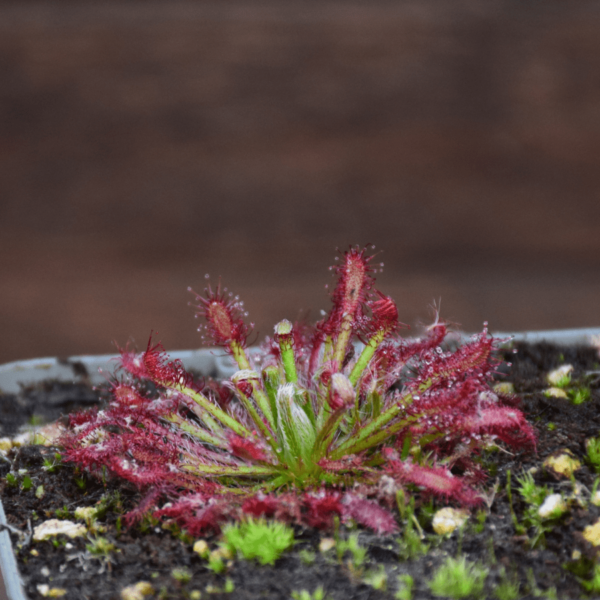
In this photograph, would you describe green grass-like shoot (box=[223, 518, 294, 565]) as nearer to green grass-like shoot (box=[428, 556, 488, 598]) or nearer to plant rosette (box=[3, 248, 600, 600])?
plant rosette (box=[3, 248, 600, 600])

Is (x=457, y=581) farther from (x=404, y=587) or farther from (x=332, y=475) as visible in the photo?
(x=332, y=475)

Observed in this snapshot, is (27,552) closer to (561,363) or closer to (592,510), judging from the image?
(592,510)

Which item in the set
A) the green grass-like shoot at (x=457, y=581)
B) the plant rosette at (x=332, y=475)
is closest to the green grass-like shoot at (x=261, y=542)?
the plant rosette at (x=332, y=475)

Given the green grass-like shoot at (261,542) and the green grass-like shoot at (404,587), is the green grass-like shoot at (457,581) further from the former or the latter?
the green grass-like shoot at (261,542)

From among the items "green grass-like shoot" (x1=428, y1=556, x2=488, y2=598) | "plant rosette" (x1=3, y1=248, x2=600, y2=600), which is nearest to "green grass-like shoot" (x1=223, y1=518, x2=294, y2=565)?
"plant rosette" (x1=3, y1=248, x2=600, y2=600)

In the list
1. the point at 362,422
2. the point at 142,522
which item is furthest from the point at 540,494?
the point at 142,522

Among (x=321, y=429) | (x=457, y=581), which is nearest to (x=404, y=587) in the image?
(x=457, y=581)
